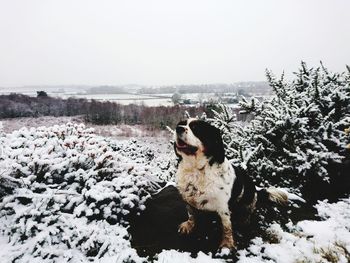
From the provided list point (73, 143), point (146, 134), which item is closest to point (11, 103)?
point (146, 134)

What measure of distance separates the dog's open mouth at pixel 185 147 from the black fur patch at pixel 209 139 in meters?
0.14

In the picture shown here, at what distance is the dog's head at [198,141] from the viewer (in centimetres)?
320

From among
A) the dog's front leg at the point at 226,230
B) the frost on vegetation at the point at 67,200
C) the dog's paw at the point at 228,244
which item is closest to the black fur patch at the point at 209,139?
the dog's front leg at the point at 226,230

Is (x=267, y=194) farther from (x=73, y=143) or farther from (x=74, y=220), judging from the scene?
(x=73, y=143)

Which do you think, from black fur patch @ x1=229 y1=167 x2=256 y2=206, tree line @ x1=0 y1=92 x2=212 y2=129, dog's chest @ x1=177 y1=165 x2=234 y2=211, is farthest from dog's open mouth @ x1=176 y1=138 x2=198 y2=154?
tree line @ x1=0 y1=92 x2=212 y2=129

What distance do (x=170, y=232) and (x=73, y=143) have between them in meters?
2.11

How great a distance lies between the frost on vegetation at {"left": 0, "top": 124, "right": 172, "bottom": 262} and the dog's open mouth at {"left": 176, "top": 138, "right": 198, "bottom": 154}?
4.32 feet

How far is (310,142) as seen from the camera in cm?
585

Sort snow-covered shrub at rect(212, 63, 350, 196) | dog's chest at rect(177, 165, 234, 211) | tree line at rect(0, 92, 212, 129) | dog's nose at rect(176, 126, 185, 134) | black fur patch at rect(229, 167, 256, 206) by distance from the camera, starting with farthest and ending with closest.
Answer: tree line at rect(0, 92, 212, 129) → snow-covered shrub at rect(212, 63, 350, 196) → black fur patch at rect(229, 167, 256, 206) → dog's chest at rect(177, 165, 234, 211) → dog's nose at rect(176, 126, 185, 134)

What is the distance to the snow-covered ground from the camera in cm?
331

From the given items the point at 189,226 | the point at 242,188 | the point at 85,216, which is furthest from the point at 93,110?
the point at 242,188

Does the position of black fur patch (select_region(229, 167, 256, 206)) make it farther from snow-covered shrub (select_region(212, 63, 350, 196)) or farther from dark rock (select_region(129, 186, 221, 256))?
snow-covered shrub (select_region(212, 63, 350, 196))

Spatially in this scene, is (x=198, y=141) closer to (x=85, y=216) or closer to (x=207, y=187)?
(x=207, y=187)

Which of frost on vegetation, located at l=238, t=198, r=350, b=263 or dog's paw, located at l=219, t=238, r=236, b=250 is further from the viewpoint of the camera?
dog's paw, located at l=219, t=238, r=236, b=250
